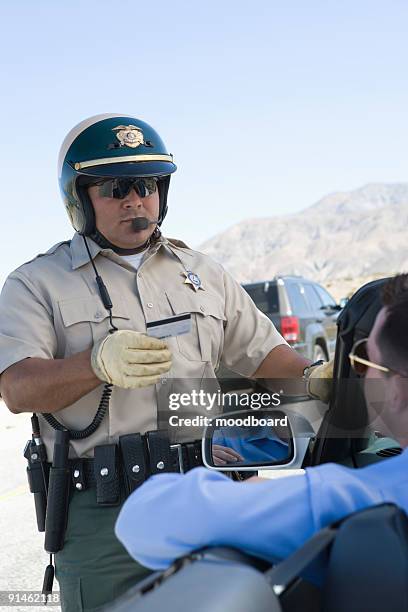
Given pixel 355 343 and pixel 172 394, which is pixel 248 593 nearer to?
pixel 355 343

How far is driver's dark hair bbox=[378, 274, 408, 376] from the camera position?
181 cm

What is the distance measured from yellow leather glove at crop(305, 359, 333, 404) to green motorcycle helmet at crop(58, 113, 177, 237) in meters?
1.24

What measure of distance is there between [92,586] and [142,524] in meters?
1.42

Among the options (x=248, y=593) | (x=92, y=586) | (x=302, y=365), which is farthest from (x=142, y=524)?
(x=302, y=365)

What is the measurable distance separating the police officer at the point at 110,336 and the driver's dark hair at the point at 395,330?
118cm

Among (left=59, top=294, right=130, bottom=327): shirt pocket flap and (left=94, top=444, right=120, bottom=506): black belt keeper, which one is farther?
(left=59, top=294, right=130, bottom=327): shirt pocket flap

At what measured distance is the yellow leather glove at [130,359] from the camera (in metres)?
2.89

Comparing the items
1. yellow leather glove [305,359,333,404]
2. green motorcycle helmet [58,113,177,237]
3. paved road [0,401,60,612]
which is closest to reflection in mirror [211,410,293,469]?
yellow leather glove [305,359,333,404]

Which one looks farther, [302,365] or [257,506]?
[302,365]

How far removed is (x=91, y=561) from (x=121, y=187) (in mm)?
1348

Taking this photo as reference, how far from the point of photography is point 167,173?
348 centimetres

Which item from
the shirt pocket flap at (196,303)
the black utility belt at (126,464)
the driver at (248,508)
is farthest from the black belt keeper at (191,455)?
the driver at (248,508)

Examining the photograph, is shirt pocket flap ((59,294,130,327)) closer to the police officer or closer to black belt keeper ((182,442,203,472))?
the police officer

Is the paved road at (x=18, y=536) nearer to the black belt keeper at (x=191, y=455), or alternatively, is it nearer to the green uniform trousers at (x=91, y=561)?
the green uniform trousers at (x=91, y=561)
